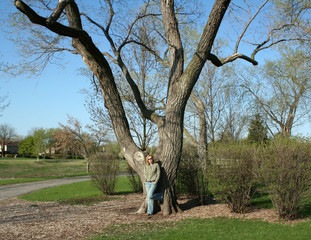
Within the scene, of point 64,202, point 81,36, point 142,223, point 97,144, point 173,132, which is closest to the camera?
point 142,223

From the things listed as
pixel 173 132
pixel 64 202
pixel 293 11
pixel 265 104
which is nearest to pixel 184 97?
pixel 173 132

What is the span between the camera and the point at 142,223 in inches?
288

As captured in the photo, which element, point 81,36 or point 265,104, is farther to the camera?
point 265,104

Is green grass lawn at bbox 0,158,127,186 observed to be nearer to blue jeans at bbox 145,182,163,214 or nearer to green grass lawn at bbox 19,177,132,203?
green grass lawn at bbox 19,177,132,203

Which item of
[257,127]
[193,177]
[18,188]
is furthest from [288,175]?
[257,127]

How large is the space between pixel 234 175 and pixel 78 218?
4372mm

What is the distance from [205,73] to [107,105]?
1268 cm

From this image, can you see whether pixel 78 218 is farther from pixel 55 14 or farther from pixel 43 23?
pixel 55 14

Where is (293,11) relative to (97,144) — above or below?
above

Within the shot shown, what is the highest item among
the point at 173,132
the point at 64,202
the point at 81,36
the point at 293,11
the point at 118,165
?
the point at 293,11

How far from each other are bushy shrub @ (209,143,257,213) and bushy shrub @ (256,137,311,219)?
22.6 inches

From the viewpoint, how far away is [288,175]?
6930mm

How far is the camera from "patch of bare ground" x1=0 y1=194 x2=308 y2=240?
621 centimetres

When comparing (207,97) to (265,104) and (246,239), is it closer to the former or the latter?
(265,104)
